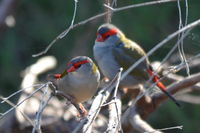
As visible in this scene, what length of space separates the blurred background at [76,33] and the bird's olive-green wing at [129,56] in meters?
1.00

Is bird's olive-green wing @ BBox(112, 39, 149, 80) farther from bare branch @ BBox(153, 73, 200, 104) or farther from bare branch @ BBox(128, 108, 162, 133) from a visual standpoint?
bare branch @ BBox(128, 108, 162, 133)

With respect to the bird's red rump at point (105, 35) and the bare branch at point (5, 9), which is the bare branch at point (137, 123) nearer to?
the bird's red rump at point (105, 35)

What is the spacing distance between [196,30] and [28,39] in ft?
7.62

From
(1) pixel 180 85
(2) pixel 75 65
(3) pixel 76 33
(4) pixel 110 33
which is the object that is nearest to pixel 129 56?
(4) pixel 110 33

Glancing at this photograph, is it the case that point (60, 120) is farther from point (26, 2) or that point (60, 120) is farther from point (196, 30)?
point (26, 2)

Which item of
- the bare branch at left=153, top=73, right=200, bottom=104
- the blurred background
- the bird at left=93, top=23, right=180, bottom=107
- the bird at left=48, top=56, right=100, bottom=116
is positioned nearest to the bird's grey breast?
the bird at left=93, top=23, right=180, bottom=107

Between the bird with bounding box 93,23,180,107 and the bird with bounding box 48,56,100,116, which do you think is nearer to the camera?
the bird with bounding box 48,56,100,116

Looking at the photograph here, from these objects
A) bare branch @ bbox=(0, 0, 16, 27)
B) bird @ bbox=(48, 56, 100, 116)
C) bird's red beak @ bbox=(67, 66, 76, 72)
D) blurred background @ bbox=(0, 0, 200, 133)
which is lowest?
blurred background @ bbox=(0, 0, 200, 133)

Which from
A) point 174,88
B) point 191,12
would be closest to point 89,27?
point 191,12

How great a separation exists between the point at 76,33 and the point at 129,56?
204 centimetres

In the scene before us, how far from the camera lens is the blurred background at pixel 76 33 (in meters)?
5.28

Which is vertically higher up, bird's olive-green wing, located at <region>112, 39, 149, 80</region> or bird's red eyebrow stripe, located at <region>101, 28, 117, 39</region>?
bird's red eyebrow stripe, located at <region>101, 28, 117, 39</region>

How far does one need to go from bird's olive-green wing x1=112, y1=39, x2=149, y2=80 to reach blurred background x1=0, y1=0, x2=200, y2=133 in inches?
39.3

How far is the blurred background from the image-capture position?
528cm
